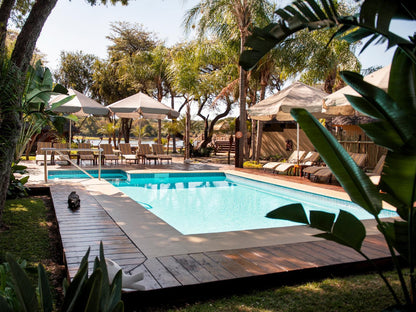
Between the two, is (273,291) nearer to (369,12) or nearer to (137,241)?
(137,241)

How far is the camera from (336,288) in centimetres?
337

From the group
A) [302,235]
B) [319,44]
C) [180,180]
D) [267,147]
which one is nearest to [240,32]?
[319,44]

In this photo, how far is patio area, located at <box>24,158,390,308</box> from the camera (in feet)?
10.5

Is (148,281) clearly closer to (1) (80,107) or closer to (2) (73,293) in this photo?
(2) (73,293)


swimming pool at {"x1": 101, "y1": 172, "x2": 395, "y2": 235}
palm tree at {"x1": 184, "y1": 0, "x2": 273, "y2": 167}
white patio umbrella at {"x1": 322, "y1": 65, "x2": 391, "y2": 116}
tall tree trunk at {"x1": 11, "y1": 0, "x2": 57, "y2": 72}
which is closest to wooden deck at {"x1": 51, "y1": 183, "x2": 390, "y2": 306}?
tall tree trunk at {"x1": 11, "y1": 0, "x2": 57, "y2": 72}

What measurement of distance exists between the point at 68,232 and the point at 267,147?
18.6m

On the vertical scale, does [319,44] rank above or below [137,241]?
above

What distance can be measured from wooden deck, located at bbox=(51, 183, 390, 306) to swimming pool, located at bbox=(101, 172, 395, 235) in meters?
2.66

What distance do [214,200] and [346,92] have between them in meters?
4.31

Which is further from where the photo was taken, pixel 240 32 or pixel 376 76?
pixel 240 32

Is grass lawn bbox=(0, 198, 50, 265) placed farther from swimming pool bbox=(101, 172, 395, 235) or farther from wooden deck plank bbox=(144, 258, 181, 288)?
swimming pool bbox=(101, 172, 395, 235)

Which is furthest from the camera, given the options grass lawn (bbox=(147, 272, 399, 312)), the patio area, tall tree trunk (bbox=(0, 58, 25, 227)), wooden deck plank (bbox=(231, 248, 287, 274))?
wooden deck plank (bbox=(231, 248, 287, 274))

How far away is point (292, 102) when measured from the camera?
35.2 feet

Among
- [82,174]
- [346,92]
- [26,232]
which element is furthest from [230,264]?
[82,174]
